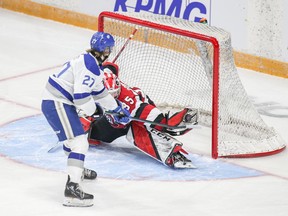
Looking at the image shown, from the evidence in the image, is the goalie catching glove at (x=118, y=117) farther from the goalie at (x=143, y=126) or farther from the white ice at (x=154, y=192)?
the white ice at (x=154, y=192)

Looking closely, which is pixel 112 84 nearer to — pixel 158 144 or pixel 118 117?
pixel 118 117

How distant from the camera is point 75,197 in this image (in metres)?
4.95

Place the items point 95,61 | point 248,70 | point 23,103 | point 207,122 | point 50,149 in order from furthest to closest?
1. point 248,70
2. point 23,103
3. point 207,122
4. point 50,149
5. point 95,61

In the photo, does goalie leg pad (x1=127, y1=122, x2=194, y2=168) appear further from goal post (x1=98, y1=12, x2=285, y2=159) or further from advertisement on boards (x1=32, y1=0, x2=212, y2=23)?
advertisement on boards (x1=32, y1=0, x2=212, y2=23)

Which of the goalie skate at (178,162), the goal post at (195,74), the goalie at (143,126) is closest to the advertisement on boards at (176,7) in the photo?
the goal post at (195,74)

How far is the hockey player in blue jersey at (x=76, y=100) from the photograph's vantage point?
493cm

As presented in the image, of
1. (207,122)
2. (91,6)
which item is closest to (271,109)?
(207,122)

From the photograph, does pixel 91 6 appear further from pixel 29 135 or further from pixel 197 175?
pixel 197 175

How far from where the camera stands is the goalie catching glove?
5.31 meters

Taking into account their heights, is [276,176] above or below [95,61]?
below

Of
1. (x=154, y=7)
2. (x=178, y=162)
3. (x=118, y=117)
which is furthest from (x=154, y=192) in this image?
(x=154, y=7)

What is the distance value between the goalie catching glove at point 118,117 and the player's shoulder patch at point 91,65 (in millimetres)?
364

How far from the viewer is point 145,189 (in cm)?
525

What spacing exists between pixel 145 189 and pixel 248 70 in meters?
2.54
